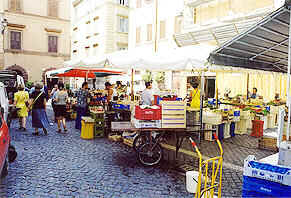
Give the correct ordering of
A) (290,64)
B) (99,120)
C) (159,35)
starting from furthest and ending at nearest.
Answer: (159,35)
(99,120)
(290,64)

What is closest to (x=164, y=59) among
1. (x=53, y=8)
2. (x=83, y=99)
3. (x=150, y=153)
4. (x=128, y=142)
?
(x=128, y=142)

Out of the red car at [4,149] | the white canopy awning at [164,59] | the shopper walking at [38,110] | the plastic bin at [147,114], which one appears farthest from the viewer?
the shopper walking at [38,110]

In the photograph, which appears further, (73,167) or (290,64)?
(73,167)

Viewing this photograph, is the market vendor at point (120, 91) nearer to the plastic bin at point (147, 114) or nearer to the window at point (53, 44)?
the plastic bin at point (147, 114)

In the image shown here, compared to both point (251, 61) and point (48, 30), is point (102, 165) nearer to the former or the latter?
point (251, 61)

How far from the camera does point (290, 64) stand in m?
3.63

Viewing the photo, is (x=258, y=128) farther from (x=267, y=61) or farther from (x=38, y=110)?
(x=38, y=110)

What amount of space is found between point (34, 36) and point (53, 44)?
6.69 ft

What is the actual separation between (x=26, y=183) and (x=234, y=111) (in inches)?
284

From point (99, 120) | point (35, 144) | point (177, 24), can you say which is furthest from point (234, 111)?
point (177, 24)

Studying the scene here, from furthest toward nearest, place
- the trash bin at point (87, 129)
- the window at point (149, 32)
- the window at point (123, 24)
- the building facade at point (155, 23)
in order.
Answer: the window at point (123, 24)
the window at point (149, 32)
the building facade at point (155, 23)
the trash bin at point (87, 129)

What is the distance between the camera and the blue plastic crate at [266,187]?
253cm

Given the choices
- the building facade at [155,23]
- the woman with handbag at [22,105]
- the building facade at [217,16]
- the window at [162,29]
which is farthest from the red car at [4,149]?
the window at [162,29]

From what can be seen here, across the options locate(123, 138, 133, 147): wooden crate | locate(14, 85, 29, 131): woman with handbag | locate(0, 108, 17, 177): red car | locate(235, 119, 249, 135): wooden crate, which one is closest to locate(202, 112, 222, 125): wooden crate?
locate(235, 119, 249, 135): wooden crate
